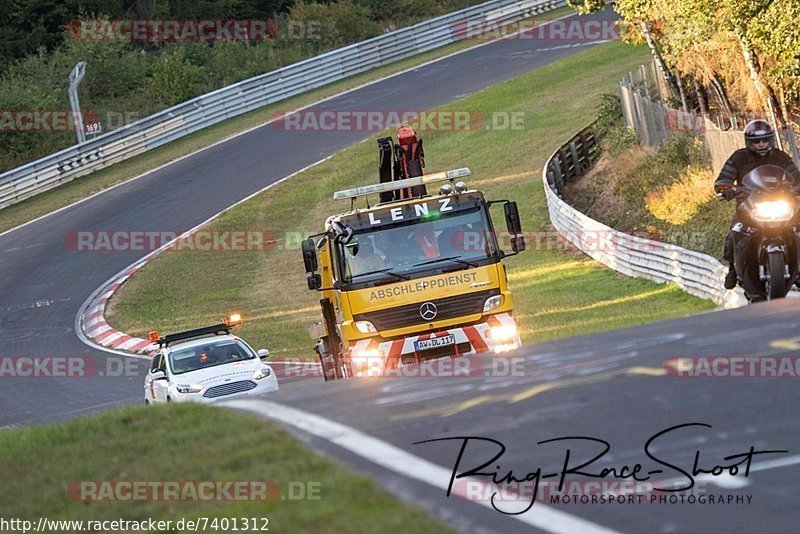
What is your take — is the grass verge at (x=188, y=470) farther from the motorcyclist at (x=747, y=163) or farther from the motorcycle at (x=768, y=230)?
the motorcyclist at (x=747, y=163)

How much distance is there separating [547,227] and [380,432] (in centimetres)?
2419

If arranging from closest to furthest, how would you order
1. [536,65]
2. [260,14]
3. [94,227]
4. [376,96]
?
[94,227] → [376,96] → [536,65] → [260,14]

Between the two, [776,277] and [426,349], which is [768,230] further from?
[426,349]

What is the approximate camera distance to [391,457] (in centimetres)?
756

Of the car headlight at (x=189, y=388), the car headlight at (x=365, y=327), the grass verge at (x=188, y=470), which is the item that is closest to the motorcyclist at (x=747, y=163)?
the car headlight at (x=365, y=327)

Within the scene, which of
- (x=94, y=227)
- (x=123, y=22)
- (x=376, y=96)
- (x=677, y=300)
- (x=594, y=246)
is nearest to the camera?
(x=677, y=300)

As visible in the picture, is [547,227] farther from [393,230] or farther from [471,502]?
[471,502]

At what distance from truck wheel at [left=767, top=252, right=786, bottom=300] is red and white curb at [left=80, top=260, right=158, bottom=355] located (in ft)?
45.7

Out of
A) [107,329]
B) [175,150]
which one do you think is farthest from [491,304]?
[175,150]

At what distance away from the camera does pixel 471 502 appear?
668cm

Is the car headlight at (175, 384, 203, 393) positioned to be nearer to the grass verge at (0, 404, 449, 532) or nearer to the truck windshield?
the truck windshield

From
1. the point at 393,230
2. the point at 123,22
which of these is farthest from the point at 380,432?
the point at 123,22

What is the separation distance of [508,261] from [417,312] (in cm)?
1513

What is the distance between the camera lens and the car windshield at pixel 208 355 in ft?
62.8
